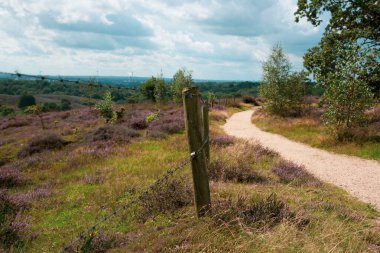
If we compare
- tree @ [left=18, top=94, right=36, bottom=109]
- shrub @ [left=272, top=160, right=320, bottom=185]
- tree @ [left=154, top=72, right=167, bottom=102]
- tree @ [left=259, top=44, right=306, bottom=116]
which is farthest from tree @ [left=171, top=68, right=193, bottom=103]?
tree @ [left=18, top=94, right=36, bottom=109]

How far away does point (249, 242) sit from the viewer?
16.9 feet

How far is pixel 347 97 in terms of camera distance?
18.8 m

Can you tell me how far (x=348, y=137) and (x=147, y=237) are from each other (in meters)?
16.6

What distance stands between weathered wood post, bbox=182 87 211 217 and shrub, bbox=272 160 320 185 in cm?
644

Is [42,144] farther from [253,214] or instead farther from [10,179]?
[253,214]

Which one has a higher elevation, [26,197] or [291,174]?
[26,197]

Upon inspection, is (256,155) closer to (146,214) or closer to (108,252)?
(146,214)

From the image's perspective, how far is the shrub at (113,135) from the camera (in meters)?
20.5

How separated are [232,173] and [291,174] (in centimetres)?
286

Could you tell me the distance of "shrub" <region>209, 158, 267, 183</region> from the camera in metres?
10.9

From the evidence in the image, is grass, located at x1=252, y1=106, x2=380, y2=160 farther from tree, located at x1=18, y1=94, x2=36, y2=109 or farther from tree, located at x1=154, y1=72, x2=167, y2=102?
tree, located at x1=18, y1=94, x2=36, y2=109

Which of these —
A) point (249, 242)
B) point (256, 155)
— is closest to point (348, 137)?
point (256, 155)

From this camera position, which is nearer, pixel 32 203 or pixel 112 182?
pixel 32 203

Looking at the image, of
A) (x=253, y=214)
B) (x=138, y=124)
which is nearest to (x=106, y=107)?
(x=138, y=124)
